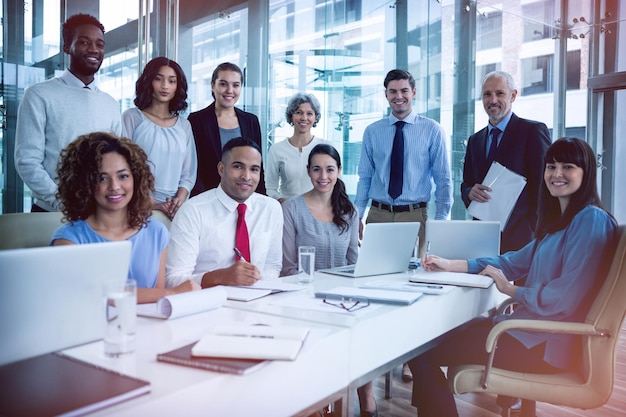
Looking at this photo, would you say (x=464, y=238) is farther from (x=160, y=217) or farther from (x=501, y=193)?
(x=160, y=217)

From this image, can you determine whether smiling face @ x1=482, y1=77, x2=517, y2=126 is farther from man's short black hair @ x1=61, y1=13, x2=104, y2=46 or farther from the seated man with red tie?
man's short black hair @ x1=61, y1=13, x2=104, y2=46

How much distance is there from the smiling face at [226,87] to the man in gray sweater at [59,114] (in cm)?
65

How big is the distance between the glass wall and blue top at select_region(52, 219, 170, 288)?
93.1 inches

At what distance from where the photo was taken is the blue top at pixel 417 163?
11.6 feet

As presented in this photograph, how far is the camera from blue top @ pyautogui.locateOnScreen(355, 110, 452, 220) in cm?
353

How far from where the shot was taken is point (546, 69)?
565cm

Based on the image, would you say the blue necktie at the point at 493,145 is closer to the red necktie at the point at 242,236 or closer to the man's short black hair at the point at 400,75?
the man's short black hair at the point at 400,75

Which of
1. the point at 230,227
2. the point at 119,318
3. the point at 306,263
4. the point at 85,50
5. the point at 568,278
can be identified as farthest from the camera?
the point at 85,50

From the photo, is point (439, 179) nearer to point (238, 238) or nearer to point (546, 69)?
point (238, 238)

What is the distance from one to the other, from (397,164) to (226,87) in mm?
1142

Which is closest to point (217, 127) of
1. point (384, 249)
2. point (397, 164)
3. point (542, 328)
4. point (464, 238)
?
point (397, 164)

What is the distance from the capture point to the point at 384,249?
2342 mm

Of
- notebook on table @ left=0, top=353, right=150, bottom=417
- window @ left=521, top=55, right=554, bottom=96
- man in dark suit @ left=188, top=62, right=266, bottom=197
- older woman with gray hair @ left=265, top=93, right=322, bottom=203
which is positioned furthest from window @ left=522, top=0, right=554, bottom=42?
notebook on table @ left=0, top=353, right=150, bottom=417

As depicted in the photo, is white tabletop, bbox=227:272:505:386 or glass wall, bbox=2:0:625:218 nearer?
white tabletop, bbox=227:272:505:386
